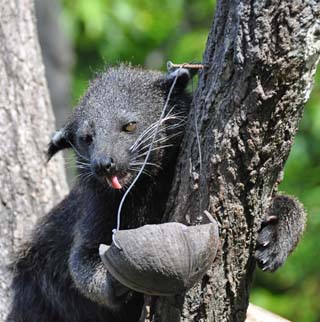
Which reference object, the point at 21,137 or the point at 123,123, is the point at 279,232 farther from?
Result: the point at 21,137

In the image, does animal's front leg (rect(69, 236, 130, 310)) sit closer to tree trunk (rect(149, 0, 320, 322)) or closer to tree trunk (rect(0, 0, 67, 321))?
tree trunk (rect(149, 0, 320, 322))

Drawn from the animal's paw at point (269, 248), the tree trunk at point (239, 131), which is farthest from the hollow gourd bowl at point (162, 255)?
the animal's paw at point (269, 248)

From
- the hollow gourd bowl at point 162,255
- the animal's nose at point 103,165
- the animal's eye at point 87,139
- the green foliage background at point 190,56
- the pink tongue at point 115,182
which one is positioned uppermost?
the green foliage background at point 190,56

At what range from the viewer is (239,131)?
3.46m

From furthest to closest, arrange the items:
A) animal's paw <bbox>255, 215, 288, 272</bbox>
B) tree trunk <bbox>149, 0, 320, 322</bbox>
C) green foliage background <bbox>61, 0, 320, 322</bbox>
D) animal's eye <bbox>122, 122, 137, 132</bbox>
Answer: green foliage background <bbox>61, 0, 320, 322</bbox> < animal's eye <bbox>122, 122, 137, 132</bbox> < animal's paw <bbox>255, 215, 288, 272</bbox> < tree trunk <bbox>149, 0, 320, 322</bbox>

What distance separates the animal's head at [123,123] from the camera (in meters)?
4.00

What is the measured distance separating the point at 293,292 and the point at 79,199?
5.26 meters

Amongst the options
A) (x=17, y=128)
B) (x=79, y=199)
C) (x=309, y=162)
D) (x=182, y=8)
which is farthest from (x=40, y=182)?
(x=182, y=8)

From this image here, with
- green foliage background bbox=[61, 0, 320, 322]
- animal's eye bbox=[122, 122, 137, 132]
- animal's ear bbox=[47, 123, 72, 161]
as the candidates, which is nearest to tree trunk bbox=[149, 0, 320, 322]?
animal's eye bbox=[122, 122, 137, 132]

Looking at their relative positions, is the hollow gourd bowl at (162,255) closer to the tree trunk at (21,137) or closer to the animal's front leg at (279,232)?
the animal's front leg at (279,232)

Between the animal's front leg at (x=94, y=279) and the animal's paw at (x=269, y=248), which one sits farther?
the animal's front leg at (x=94, y=279)

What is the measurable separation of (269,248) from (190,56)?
520 centimetres

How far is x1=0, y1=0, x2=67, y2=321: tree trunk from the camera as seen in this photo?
5.36 metres

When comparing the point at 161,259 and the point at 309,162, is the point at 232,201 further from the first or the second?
the point at 309,162
